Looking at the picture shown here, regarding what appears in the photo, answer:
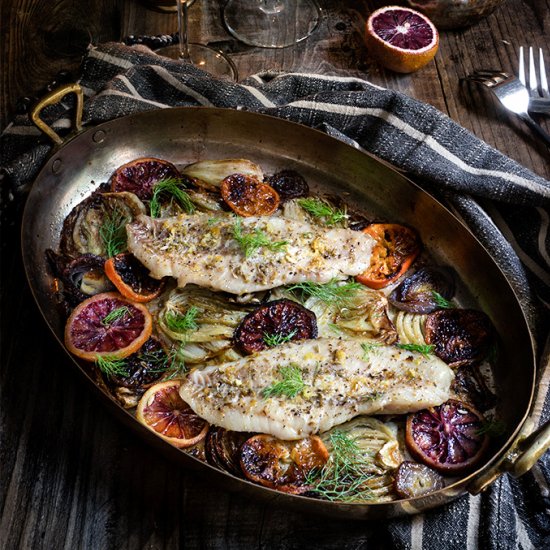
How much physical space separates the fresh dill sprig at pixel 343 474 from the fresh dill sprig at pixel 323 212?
3.93 feet

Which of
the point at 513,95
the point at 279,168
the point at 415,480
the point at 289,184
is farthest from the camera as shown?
the point at 513,95

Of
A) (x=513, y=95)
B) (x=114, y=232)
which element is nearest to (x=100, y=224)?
(x=114, y=232)

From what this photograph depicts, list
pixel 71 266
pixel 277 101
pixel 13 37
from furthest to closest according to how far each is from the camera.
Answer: pixel 13 37 → pixel 277 101 → pixel 71 266

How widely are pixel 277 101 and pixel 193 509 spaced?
7.86 ft

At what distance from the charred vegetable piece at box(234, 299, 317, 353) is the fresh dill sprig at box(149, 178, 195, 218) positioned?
2.54 ft

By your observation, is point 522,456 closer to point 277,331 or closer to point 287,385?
point 287,385

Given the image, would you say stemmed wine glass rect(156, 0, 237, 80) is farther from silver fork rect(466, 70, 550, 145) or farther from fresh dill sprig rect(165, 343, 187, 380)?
fresh dill sprig rect(165, 343, 187, 380)

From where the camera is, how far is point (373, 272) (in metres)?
3.75

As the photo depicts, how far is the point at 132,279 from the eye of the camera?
3605 mm

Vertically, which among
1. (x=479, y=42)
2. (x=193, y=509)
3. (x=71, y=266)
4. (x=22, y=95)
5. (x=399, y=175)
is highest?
(x=479, y=42)

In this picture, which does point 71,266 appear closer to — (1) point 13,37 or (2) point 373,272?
(2) point 373,272

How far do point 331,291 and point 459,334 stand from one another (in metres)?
0.65

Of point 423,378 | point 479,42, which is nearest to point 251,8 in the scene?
point 479,42

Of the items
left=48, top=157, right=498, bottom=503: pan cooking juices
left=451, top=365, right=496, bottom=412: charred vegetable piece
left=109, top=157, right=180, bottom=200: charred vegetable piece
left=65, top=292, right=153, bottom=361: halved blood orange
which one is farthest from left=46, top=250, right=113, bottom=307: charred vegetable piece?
left=451, top=365, right=496, bottom=412: charred vegetable piece
